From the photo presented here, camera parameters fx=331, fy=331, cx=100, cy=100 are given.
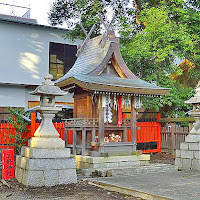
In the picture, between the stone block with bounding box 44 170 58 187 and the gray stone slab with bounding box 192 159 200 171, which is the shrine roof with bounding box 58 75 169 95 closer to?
the gray stone slab with bounding box 192 159 200 171

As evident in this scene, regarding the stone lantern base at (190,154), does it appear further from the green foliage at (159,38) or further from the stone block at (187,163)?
the green foliage at (159,38)

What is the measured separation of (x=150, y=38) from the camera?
17.3 m

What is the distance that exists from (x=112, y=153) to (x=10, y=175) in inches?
169

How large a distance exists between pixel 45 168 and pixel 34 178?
40cm

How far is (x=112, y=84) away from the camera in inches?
506

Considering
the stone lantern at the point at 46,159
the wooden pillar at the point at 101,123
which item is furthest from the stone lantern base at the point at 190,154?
the stone lantern at the point at 46,159

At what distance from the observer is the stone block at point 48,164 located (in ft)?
30.4

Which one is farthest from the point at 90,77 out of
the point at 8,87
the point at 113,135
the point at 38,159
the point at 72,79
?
the point at 8,87

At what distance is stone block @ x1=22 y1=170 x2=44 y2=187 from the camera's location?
30.0 ft

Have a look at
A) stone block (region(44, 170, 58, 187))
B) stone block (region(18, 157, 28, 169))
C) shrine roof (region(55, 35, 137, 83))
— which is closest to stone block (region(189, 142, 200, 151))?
shrine roof (region(55, 35, 137, 83))

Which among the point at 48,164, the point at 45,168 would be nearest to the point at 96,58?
the point at 48,164

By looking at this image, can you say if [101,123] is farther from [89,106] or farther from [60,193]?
[60,193]

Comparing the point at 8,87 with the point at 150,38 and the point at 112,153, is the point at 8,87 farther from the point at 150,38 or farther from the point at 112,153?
the point at 112,153

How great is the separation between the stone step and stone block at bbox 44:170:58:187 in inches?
98.0
